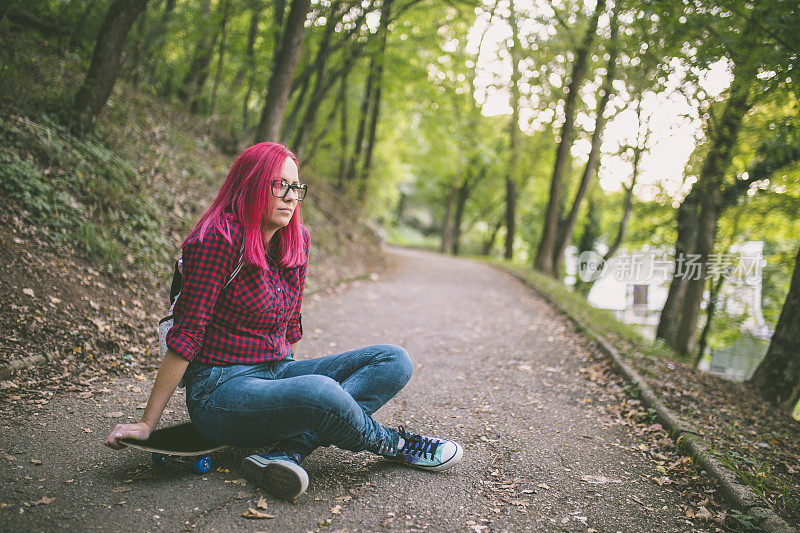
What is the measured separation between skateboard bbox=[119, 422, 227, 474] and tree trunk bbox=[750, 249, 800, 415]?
6.16 meters

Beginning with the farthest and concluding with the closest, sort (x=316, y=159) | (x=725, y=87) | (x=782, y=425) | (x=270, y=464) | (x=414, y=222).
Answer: (x=414, y=222)
(x=316, y=159)
(x=725, y=87)
(x=782, y=425)
(x=270, y=464)

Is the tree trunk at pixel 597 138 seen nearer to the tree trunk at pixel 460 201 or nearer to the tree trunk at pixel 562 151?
the tree trunk at pixel 562 151

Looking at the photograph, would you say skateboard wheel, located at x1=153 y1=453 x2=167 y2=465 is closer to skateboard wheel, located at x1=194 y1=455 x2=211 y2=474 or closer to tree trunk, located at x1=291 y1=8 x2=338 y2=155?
skateboard wheel, located at x1=194 y1=455 x2=211 y2=474

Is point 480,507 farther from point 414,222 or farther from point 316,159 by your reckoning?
point 414,222

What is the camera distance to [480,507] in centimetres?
271

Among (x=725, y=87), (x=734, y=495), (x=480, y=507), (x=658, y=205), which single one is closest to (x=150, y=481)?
(x=480, y=507)

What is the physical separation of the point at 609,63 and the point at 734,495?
12.0 metres

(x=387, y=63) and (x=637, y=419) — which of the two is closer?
(x=637, y=419)

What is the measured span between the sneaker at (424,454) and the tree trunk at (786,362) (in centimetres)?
488

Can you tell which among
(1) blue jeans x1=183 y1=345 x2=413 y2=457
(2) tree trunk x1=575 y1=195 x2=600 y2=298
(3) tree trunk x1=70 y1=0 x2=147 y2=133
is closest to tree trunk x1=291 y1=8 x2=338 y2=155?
(3) tree trunk x1=70 y1=0 x2=147 y2=133

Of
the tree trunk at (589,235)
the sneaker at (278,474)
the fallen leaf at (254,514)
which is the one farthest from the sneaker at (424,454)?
the tree trunk at (589,235)

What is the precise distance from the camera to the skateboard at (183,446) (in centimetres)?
244

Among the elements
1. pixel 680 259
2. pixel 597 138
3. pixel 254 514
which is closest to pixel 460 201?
pixel 597 138

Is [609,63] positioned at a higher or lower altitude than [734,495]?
higher
